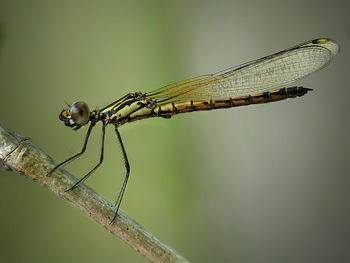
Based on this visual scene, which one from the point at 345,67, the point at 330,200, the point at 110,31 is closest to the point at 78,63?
the point at 110,31

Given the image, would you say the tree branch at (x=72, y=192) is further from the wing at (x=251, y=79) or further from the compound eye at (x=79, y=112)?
the wing at (x=251, y=79)

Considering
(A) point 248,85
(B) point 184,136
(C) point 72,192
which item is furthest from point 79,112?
(B) point 184,136

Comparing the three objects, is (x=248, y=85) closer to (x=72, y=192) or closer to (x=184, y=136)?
(x=72, y=192)

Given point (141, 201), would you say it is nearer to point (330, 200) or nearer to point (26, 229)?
→ point (26, 229)

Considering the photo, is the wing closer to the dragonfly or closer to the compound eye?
the dragonfly

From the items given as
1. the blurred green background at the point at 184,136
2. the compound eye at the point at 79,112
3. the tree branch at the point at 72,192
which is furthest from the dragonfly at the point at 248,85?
the tree branch at the point at 72,192

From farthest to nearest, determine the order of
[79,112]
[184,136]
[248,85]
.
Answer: [184,136]
[248,85]
[79,112]
